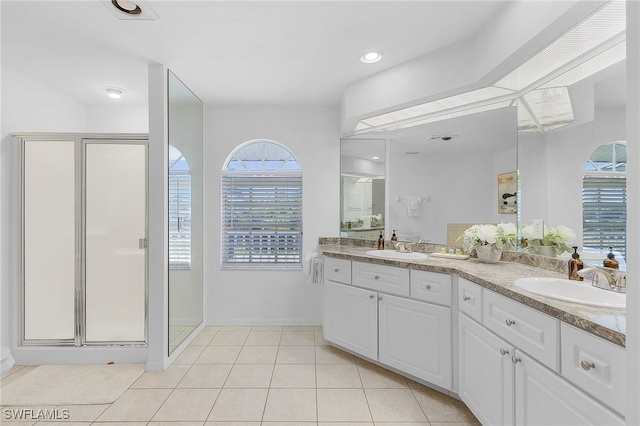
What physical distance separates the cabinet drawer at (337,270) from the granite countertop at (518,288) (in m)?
0.06

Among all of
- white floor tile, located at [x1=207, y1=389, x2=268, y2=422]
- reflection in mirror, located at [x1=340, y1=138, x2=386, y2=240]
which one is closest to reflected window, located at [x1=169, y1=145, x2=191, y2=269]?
white floor tile, located at [x1=207, y1=389, x2=268, y2=422]

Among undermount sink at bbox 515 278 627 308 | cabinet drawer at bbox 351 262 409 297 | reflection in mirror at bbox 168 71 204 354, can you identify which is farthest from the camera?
reflection in mirror at bbox 168 71 204 354

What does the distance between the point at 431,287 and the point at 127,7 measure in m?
2.58

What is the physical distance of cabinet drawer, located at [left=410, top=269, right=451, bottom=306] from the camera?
6.31 ft

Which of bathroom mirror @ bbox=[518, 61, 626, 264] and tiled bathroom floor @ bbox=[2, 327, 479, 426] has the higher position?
bathroom mirror @ bbox=[518, 61, 626, 264]

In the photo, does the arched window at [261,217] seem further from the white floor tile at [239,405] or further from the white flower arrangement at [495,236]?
the white flower arrangement at [495,236]

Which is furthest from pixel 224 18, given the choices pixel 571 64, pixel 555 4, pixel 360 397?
pixel 360 397

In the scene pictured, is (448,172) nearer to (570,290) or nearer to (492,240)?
(492,240)

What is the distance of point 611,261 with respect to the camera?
57.7 inches

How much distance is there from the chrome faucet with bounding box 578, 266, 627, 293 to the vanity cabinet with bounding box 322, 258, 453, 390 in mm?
687

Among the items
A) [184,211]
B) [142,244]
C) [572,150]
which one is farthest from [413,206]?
[142,244]

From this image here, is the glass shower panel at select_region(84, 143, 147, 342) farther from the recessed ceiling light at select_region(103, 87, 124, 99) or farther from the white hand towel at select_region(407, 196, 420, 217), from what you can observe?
the white hand towel at select_region(407, 196, 420, 217)

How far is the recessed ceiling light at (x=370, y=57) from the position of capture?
2.20m

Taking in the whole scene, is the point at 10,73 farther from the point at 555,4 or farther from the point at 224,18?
the point at 555,4
